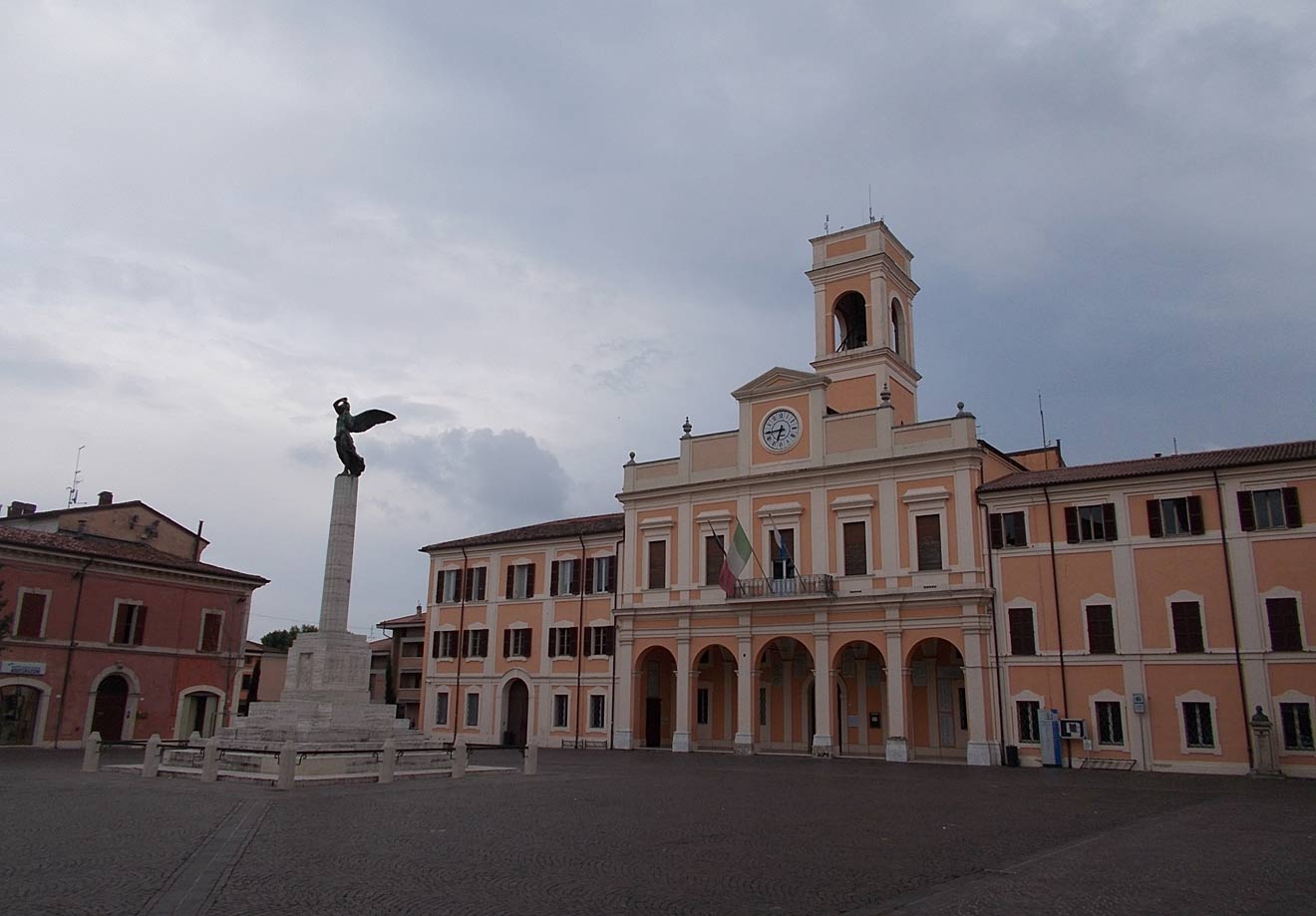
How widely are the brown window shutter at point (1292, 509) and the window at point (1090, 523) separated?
15.0 feet

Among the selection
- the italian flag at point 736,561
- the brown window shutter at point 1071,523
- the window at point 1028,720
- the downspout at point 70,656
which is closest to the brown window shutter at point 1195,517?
the brown window shutter at point 1071,523

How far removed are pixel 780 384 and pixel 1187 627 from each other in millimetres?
16448

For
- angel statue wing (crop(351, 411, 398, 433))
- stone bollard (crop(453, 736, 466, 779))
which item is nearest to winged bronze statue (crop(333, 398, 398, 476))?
angel statue wing (crop(351, 411, 398, 433))

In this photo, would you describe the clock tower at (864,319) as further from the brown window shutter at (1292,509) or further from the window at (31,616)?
the window at (31,616)

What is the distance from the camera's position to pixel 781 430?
3859 cm

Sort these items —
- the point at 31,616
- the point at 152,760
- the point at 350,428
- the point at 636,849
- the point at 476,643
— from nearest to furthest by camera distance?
the point at 636,849 < the point at 152,760 < the point at 350,428 < the point at 31,616 < the point at 476,643

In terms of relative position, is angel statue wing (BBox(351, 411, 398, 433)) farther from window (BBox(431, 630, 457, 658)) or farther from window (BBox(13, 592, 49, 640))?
window (BBox(431, 630, 457, 658))

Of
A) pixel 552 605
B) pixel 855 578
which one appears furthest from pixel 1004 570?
pixel 552 605

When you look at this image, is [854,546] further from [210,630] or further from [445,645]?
[210,630]

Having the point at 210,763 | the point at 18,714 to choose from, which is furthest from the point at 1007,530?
the point at 18,714

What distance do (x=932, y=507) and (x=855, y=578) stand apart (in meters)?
3.71

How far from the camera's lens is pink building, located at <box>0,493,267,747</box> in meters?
33.5

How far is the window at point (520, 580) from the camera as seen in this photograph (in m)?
43.9

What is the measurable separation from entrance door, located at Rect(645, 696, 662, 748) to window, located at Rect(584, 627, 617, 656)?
2595 millimetres
